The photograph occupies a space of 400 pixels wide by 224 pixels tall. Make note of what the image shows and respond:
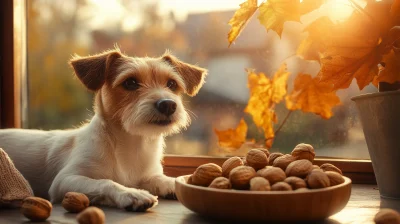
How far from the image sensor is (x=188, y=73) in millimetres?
1783

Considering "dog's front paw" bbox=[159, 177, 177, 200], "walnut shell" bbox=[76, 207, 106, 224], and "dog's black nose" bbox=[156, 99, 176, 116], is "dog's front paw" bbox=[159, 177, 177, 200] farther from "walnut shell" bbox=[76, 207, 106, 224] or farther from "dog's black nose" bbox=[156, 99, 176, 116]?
"walnut shell" bbox=[76, 207, 106, 224]

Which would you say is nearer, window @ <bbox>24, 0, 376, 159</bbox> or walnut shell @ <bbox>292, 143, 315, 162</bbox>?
walnut shell @ <bbox>292, 143, 315, 162</bbox>

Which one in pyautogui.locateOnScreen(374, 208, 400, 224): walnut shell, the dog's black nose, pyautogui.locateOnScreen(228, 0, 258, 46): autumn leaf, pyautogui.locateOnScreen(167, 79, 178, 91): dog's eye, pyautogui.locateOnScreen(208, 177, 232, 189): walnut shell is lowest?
pyautogui.locateOnScreen(374, 208, 400, 224): walnut shell

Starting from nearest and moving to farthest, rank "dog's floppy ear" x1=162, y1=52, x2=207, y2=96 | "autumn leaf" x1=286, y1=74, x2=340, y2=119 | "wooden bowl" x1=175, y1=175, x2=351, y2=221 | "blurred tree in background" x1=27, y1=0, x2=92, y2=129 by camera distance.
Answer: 1. "wooden bowl" x1=175, y1=175, x2=351, y2=221
2. "dog's floppy ear" x1=162, y1=52, x2=207, y2=96
3. "autumn leaf" x1=286, y1=74, x2=340, y2=119
4. "blurred tree in background" x1=27, y1=0, x2=92, y2=129

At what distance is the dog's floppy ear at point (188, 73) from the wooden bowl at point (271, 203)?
765 mm

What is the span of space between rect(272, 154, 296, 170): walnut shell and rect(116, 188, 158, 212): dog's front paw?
0.37 meters

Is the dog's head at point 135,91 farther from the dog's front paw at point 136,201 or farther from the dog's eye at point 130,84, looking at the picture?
the dog's front paw at point 136,201

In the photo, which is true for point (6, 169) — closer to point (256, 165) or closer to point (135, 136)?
point (135, 136)

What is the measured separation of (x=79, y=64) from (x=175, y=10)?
2.45 feet

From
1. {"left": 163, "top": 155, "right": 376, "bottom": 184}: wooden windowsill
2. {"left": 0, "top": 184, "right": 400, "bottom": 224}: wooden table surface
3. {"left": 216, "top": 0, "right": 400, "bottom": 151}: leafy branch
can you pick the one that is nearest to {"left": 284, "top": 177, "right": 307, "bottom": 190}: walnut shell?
{"left": 0, "top": 184, "right": 400, "bottom": 224}: wooden table surface

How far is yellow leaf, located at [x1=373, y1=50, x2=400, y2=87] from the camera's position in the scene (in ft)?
4.26

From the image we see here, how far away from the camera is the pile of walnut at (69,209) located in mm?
1017

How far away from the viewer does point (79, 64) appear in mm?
1628

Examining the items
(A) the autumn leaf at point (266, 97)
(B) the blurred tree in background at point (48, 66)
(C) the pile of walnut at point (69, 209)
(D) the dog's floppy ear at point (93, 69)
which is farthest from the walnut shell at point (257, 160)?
(B) the blurred tree in background at point (48, 66)
